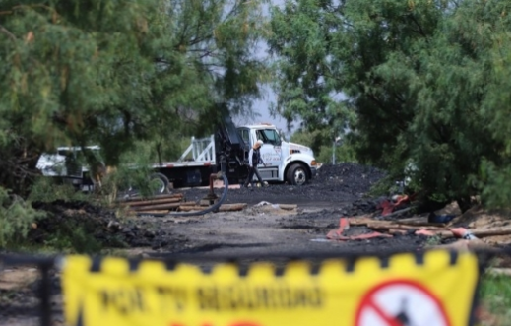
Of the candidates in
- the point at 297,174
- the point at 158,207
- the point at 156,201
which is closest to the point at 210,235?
the point at 158,207

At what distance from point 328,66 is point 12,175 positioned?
9.27 m

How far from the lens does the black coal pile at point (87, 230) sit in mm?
14266

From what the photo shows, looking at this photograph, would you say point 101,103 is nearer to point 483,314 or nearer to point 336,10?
point 483,314

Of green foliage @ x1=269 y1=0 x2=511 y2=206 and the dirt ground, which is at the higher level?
green foliage @ x1=269 y1=0 x2=511 y2=206

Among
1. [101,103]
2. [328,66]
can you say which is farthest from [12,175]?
[328,66]

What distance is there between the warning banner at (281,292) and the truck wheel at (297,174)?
35514 millimetres

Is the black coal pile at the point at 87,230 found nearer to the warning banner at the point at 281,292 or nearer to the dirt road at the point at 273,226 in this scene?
the dirt road at the point at 273,226

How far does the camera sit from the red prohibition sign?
4.17 meters

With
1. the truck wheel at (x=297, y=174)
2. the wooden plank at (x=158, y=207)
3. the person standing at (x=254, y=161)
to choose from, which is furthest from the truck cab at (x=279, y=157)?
the wooden plank at (x=158, y=207)

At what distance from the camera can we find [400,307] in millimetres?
4203

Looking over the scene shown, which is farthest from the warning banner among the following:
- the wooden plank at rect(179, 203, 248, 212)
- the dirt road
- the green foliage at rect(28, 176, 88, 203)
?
the wooden plank at rect(179, 203, 248, 212)

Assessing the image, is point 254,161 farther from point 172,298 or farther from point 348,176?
point 172,298

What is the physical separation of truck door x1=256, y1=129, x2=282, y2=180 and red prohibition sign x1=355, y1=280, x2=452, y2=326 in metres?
34.3

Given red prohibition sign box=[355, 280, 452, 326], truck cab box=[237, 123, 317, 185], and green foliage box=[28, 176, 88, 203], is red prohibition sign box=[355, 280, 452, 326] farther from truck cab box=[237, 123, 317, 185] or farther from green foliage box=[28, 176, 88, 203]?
truck cab box=[237, 123, 317, 185]
